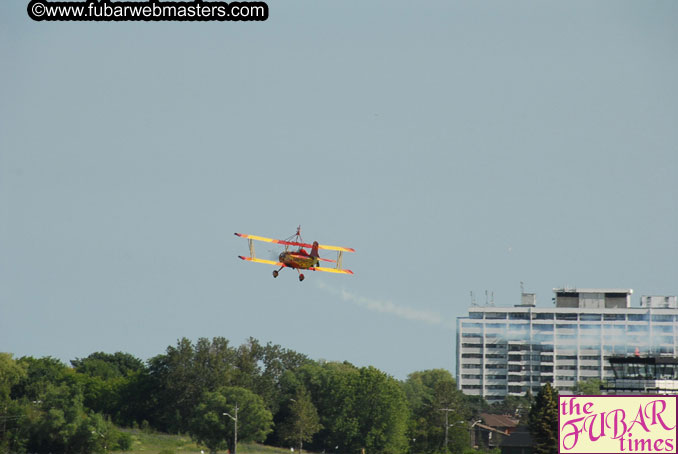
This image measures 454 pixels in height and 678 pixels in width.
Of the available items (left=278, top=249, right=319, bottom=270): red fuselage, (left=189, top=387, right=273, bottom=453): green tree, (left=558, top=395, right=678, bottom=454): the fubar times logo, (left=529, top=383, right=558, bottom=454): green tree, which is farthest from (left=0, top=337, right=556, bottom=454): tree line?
(left=558, top=395, right=678, bottom=454): the fubar times logo

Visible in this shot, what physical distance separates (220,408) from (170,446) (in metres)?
9.99

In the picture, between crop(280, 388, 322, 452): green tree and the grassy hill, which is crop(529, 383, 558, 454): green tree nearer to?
the grassy hill

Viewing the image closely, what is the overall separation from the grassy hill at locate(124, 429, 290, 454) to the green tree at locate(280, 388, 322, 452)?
8.93ft

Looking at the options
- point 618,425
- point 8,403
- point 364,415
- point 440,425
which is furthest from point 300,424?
point 618,425

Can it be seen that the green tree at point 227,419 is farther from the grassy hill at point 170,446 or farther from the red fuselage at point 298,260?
the red fuselage at point 298,260

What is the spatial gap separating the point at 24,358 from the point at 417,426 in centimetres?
7452

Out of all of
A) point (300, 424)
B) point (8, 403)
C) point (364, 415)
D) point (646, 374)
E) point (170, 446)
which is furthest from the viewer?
point (364, 415)

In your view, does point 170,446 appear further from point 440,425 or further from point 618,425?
point 618,425

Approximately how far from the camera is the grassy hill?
15812 centimetres

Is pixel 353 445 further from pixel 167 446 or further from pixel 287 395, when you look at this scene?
pixel 167 446

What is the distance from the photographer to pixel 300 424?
17338 centimetres

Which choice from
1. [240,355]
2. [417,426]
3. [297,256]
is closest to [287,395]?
[240,355]

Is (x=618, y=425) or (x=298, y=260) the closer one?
(x=618, y=425)

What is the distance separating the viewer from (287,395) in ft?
618
